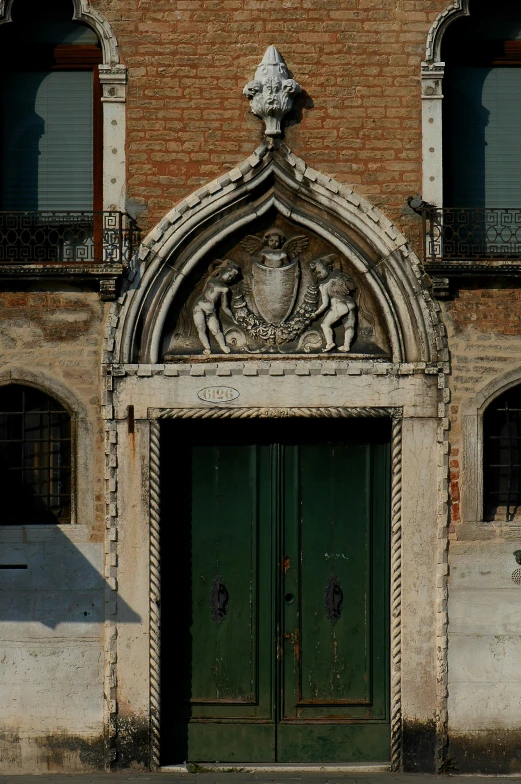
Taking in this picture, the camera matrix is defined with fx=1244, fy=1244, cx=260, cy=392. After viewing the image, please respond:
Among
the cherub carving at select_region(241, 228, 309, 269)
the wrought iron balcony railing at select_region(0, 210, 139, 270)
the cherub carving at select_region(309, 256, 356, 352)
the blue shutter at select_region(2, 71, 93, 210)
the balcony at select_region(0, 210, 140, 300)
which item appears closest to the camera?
the balcony at select_region(0, 210, 140, 300)

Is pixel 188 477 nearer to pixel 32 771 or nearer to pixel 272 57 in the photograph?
pixel 32 771

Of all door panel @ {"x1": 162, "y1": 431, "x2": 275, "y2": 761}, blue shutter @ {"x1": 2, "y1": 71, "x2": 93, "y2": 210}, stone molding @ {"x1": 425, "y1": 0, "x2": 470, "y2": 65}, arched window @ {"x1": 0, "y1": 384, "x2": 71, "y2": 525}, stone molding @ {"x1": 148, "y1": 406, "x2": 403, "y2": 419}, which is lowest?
door panel @ {"x1": 162, "y1": 431, "x2": 275, "y2": 761}

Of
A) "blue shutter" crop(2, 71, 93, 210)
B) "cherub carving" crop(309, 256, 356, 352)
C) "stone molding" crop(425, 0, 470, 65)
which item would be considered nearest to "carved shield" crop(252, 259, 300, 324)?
"cherub carving" crop(309, 256, 356, 352)

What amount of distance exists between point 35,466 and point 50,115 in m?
2.82

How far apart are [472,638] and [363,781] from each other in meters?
1.36

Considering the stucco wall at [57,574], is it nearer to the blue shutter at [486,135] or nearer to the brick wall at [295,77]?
the brick wall at [295,77]

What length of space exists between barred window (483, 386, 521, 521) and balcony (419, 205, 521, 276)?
1.02 m

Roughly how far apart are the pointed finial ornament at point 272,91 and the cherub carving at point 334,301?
3.69ft

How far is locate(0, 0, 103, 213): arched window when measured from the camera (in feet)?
32.6

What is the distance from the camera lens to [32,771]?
9562mm

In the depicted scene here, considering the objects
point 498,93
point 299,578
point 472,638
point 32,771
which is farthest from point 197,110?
point 32,771

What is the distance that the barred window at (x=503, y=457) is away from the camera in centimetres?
980

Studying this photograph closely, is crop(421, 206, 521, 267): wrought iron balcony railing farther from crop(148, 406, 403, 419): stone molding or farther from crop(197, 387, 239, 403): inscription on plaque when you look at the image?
crop(197, 387, 239, 403): inscription on plaque

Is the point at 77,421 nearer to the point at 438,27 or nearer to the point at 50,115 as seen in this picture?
the point at 50,115
